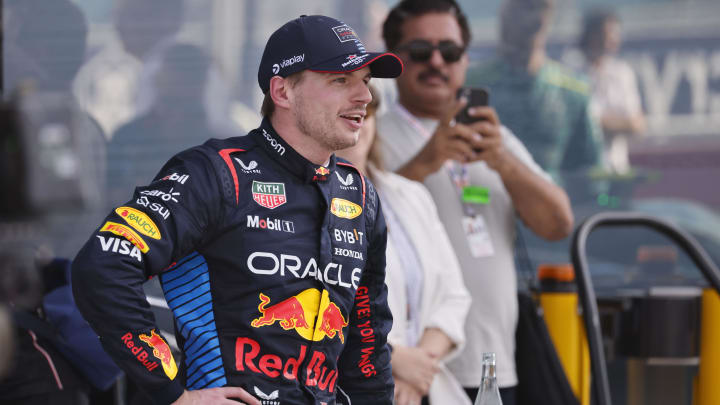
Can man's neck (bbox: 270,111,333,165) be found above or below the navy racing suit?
above

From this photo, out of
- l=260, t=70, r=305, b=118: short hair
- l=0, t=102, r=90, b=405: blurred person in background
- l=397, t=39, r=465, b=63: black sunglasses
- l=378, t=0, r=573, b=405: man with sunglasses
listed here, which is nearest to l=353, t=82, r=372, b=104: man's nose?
l=260, t=70, r=305, b=118: short hair

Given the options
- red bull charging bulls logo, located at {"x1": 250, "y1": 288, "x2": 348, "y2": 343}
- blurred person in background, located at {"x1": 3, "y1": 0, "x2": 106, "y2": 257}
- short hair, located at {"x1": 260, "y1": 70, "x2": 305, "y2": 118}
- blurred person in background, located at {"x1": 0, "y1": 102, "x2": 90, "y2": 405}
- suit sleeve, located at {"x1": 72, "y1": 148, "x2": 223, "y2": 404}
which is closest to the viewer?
suit sleeve, located at {"x1": 72, "y1": 148, "x2": 223, "y2": 404}

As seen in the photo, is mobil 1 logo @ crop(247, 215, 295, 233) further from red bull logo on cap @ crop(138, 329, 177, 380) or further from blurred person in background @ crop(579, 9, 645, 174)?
blurred person in background @ crop(579, 9, 645, 174)

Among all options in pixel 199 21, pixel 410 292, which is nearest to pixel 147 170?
pixel 199 21

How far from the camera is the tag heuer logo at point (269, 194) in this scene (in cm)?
199

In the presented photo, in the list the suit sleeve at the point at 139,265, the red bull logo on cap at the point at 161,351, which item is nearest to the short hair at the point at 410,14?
the suit sleeve at the point at 139,265

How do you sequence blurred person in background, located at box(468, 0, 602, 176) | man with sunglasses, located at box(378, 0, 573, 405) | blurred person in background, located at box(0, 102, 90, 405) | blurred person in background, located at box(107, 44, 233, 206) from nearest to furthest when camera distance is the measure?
blurred person in background, located at box(0, 102, 90, 405) → man with sunglasses, located at box(378, 0, 573, 405) → blurred person in background, located at box(107, 44, 233, 206) → blurred person in background, located at box(468, 0, 602, 176)

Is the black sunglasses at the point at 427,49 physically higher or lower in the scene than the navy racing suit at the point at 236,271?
higher

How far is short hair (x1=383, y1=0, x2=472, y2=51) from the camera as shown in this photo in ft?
11.3

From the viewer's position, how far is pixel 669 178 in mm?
4531

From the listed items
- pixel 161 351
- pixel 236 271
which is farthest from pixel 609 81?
pixel 161 351

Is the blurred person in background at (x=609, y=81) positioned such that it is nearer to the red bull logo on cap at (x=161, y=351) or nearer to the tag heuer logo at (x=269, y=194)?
the tag heuer logo at (x=269, y=194)

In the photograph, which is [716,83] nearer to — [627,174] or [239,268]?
[627,174]

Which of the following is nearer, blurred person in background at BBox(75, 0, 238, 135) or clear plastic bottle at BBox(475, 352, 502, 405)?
clear plastic bottle at BBox(475, 352, 502, 405)
